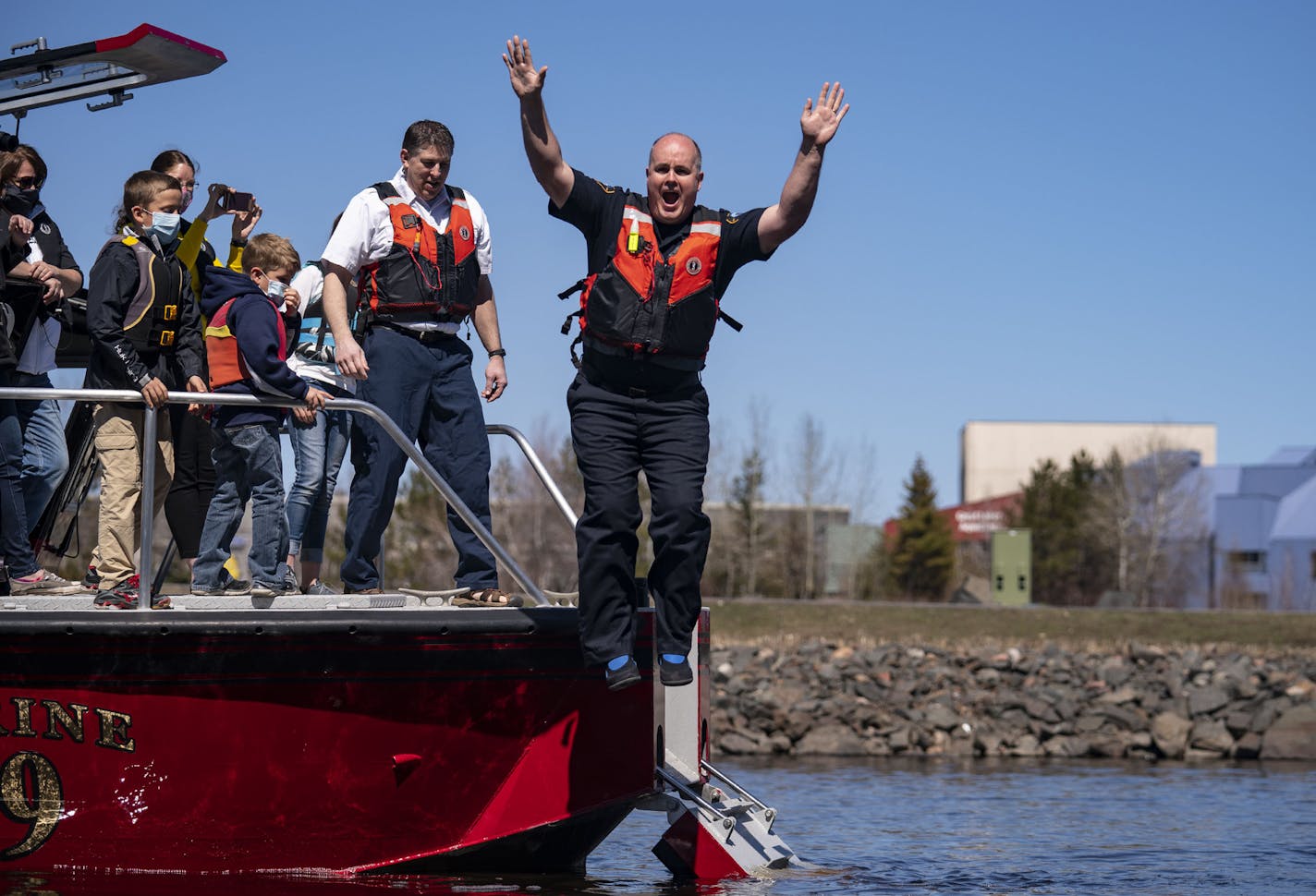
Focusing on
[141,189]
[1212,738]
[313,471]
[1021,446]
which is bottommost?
[1212,738]

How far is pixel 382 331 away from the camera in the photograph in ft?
20.3

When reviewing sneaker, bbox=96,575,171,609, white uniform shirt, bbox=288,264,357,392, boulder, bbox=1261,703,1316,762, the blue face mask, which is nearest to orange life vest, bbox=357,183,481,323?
white uniform shirt, bbox=288,264,357,392

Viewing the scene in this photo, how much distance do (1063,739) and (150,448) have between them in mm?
14262

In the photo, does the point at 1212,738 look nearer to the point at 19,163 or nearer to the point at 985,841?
the point at 985,841

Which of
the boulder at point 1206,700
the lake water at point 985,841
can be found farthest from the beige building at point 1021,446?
the lake water at point 985,841

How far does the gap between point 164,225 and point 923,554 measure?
61947 millimetres

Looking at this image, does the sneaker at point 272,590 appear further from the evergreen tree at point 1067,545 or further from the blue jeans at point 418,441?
the evergreen tree at point 1067,545

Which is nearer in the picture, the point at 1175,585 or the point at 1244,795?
the point at 1244,795

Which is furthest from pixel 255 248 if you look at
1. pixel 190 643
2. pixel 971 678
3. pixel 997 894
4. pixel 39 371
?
pixel 971 678

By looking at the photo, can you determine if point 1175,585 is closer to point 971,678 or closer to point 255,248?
point 971,678

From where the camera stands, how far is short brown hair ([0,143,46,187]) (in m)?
6.69

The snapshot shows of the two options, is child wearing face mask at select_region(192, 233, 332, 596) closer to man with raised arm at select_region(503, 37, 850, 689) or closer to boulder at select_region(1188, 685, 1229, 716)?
man with raised arm at select_region(503, 37, 850, 689)

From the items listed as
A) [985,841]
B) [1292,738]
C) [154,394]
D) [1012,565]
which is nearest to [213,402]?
[154,394]

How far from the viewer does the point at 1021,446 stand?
91125mm
